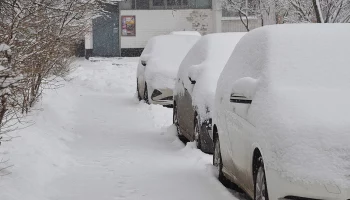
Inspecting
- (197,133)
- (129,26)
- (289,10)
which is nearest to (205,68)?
(197,133)

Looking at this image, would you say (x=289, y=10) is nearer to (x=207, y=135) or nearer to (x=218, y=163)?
(x=207, y=135)

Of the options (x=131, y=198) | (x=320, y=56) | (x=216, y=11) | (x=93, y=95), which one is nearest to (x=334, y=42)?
(x=320, y=56)

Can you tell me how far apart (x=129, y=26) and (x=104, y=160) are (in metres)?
35.3

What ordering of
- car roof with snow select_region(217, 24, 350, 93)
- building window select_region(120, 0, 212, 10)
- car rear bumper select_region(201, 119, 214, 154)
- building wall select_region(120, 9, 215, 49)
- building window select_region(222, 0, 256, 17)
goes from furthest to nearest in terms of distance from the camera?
1. building window select_region(120, 0, 212, 10)
2. building wall select_region(120, 9, 215, 49)
3. building window select_region(222, 0, 256, 17)
4. car rear bumper select_region(201, 119, 214, 154)
5. car roof with snow select_region(217, 24, 350, 93)

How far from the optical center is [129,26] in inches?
1734

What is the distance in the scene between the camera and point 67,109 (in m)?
15.6

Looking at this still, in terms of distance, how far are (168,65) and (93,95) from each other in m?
5.49

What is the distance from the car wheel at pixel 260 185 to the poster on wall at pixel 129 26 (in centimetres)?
3879

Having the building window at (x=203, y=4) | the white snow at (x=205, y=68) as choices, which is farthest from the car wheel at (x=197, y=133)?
the building window at (x=203, y=4)

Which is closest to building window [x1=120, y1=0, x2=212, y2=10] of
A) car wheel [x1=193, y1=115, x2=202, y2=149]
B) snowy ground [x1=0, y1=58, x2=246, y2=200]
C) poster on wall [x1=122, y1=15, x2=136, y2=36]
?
poster on wall [x1=122, y1=15, x2=136, y2=36]

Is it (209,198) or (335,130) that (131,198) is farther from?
(335,130)

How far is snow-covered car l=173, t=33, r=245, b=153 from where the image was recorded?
9.17 meters

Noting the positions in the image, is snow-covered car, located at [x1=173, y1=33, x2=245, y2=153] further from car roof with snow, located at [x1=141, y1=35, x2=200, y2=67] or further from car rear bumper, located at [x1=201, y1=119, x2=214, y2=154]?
car roof with snow, located at [x1=141, y1=35, x2=200, y2=67]

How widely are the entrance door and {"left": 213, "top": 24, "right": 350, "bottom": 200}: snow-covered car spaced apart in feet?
124
